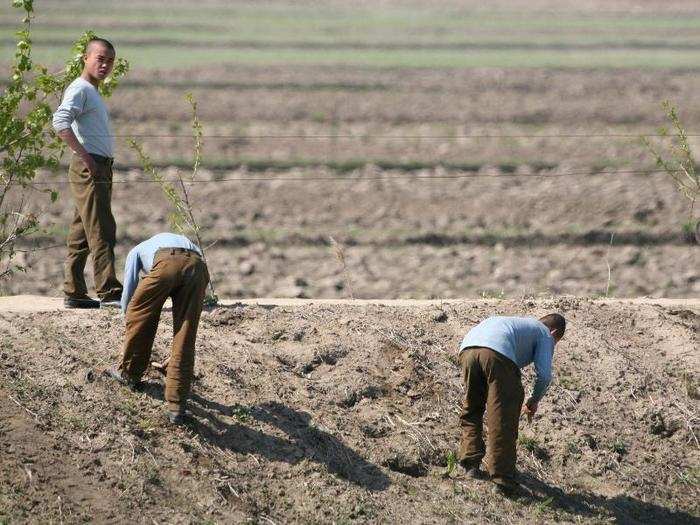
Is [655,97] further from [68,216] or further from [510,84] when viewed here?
[68,216]

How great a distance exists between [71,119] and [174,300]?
2.05 m

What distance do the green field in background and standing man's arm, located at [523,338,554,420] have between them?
22.6 m

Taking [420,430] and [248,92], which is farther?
[248,92]

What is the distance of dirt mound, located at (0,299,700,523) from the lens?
7742 mm

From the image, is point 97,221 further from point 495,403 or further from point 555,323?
point 555,323

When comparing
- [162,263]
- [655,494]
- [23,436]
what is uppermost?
[162,263]

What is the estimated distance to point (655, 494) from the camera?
28.9ft

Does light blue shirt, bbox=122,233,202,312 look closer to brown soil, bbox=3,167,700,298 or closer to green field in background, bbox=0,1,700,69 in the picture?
brown soil, bbox=3,167,700,298

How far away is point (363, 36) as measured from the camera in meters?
37.6

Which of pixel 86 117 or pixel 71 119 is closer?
pixel 71 119

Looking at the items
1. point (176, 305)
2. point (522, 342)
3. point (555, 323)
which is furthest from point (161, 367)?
point (555, 323)

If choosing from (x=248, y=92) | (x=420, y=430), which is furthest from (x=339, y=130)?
(x=420, y=430)

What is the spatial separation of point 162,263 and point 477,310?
337 cm

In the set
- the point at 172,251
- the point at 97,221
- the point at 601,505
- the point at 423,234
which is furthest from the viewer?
the point at 423,234
